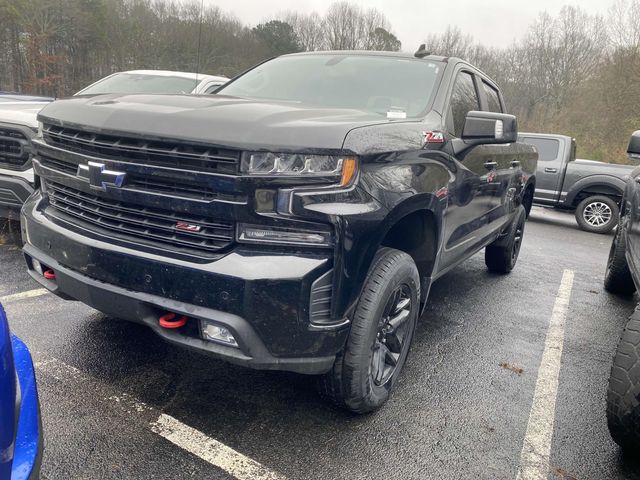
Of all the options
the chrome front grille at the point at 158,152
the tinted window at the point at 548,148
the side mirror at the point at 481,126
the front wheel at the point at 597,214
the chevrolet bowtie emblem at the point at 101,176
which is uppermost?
the side mirror at the point at 481,126

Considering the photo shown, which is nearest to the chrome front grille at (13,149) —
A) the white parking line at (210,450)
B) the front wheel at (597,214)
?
the white parking line at (210,450)

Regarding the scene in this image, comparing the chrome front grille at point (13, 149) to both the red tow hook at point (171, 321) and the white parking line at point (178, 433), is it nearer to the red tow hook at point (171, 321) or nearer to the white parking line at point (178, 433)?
the white parking line at point (178, 433)

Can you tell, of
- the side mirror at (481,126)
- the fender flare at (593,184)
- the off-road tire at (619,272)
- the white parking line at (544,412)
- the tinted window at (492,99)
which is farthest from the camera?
the fender flare at (593,184)

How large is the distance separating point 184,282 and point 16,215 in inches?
130

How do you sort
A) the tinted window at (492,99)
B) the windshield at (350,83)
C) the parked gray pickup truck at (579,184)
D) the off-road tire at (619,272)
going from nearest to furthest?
1. the windshield at (350,83)
2. the tinted window at (492,99)
3. the off-road tire at (619,272)
4. the parked gray pickup truck at (579,184)

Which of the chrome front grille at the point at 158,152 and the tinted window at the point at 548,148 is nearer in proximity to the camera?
the chrome front grille at the point at 158,152

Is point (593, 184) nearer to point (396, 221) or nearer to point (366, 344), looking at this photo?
point (396, 221)

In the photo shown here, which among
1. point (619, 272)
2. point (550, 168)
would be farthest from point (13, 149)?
point (550, 168)

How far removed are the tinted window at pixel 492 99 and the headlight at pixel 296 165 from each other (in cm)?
294

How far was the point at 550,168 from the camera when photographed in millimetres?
10648

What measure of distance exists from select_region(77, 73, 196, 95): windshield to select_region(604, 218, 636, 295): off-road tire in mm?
5125

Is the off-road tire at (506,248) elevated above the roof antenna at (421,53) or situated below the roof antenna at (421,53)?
below

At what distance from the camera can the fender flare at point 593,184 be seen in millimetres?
10008

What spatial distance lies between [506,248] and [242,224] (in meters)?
4.20
